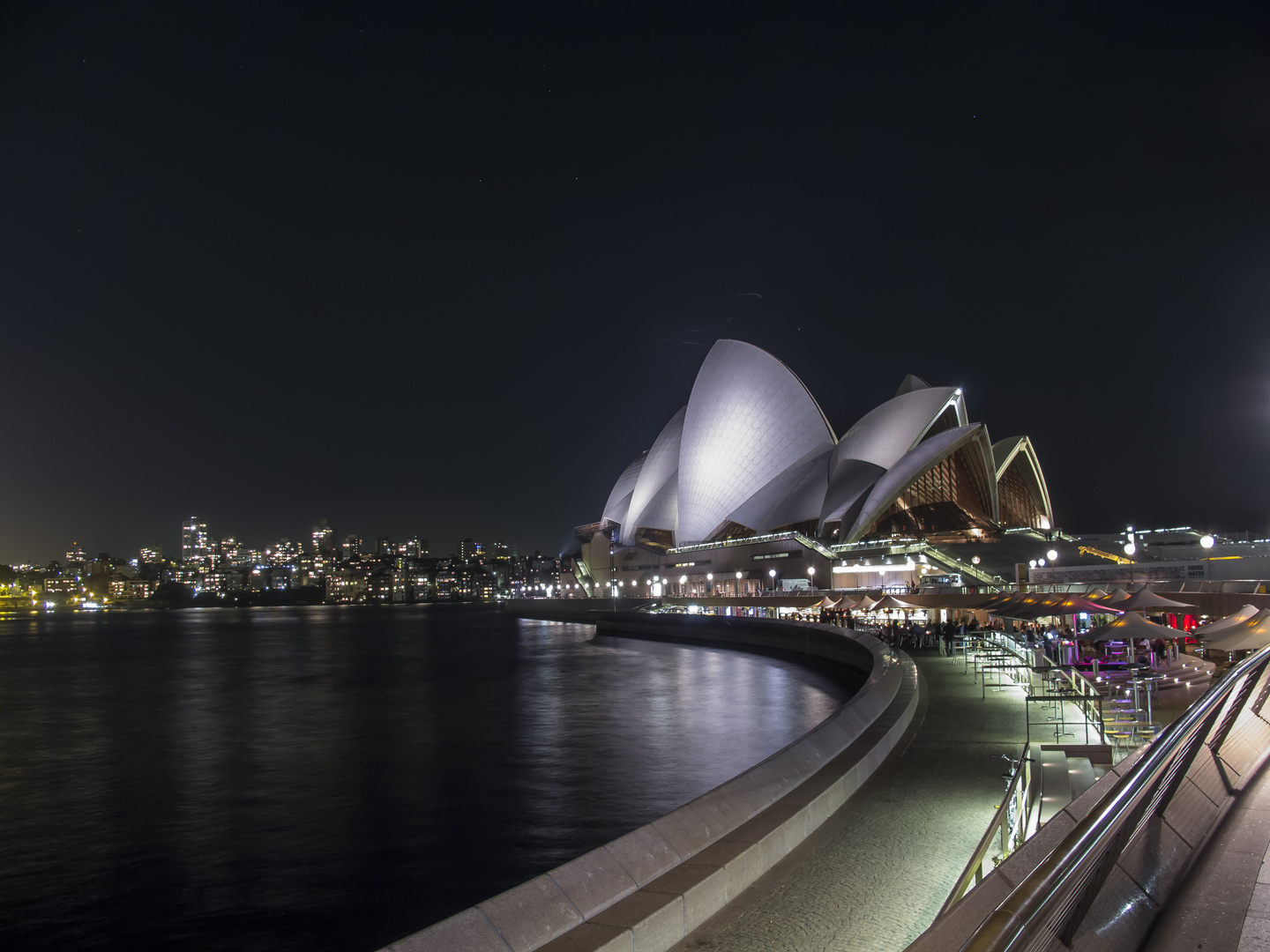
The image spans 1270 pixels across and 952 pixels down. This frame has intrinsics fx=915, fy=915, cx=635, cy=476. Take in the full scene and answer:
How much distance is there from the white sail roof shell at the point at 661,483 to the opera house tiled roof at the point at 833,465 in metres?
6.07

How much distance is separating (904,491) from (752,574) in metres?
11.3

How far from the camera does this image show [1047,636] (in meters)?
18.3

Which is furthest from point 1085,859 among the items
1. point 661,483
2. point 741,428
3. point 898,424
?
point 661,483

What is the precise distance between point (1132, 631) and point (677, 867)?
886 cm

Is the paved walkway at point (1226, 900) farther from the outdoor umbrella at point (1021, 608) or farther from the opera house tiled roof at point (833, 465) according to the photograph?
the opera house tiled roof at point (833, 465)

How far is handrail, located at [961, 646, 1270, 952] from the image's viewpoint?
1.73 meters

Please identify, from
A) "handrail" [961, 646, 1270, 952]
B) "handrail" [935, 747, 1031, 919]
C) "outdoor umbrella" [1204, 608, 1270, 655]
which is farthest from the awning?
"handrail" [961, 646, 1270, 952]

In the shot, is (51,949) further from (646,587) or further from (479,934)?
(646,587)

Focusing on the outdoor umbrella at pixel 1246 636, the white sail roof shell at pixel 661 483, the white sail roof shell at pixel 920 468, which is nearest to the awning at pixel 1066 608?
the outdoor umbrella at pixel 1246 636

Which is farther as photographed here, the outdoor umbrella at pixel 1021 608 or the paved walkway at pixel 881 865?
the outdoor umbrella at pixel 1021 608

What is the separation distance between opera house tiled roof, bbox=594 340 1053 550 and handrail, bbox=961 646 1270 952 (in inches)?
1588

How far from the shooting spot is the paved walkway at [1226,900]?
2.70 meters

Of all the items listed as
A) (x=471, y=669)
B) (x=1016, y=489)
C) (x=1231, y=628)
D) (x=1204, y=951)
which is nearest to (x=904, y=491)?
(x=1016, y=489)

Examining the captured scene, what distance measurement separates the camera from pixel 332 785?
12.9 meters
